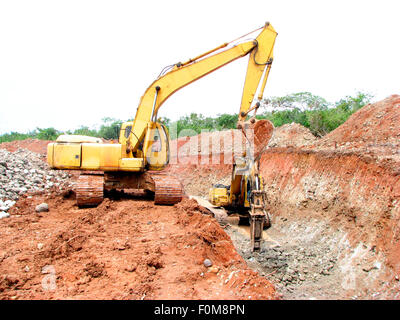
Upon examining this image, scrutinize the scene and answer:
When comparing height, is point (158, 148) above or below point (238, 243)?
above

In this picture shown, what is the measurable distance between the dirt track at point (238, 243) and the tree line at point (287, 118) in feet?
15.5

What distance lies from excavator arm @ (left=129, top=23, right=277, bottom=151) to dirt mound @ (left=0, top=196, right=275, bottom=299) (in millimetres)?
3105

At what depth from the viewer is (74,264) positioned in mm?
4465

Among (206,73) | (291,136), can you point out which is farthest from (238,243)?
(291,136)

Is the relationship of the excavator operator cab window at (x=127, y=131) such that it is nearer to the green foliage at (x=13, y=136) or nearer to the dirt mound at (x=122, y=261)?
the dirt mound at (x=122, y=261)

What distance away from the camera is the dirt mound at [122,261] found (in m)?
3.77

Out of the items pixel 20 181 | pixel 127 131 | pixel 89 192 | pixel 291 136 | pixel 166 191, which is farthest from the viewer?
pixel 291 136

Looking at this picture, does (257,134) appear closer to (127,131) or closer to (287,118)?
(127,131)

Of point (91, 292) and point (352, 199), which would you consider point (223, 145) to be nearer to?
point (352, 199)

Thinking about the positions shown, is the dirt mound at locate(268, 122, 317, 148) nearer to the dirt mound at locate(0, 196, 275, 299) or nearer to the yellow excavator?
the yellow excavator

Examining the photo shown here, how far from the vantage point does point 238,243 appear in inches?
323

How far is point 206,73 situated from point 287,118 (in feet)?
66.9

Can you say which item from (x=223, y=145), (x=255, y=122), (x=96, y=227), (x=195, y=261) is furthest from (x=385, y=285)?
(x=223, y=145)

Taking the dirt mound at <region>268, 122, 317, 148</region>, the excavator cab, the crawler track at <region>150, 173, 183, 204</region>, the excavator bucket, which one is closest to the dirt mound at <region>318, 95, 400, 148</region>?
the dirt mound at <region>268, 122, 317, 148</region>
